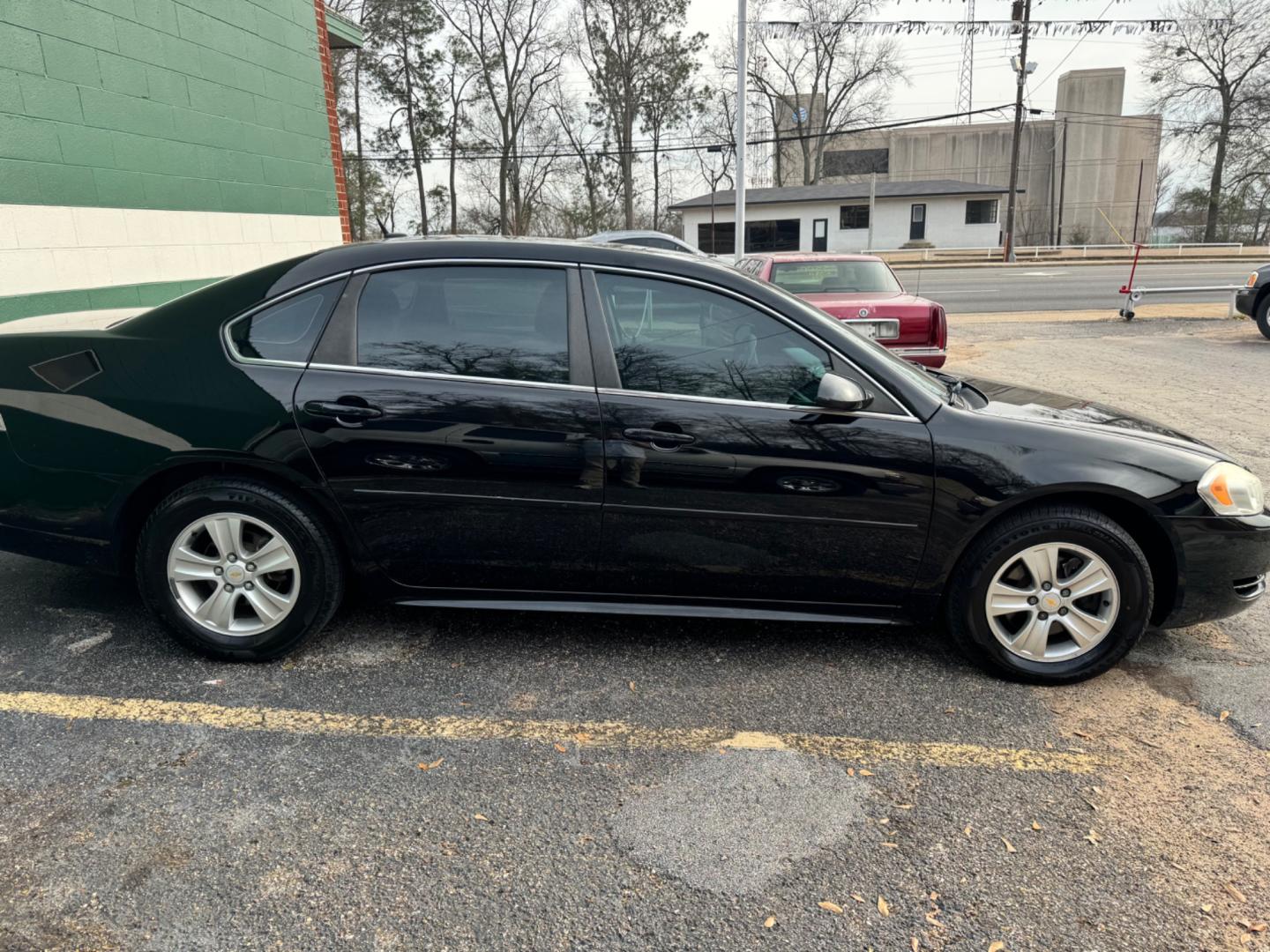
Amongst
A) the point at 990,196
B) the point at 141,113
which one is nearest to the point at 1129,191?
the point at 990,196

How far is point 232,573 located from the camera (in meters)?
3.34

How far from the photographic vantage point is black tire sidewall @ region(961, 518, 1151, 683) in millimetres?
3232

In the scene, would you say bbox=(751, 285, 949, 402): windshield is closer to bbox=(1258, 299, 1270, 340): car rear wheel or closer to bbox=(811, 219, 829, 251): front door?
bbox=(1258, 299, 1270, 340): car rear wheel

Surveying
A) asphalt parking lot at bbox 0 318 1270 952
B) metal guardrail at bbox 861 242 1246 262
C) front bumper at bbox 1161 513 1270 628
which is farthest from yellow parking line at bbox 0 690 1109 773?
metal guardrail at bbox 861 242 1246 262

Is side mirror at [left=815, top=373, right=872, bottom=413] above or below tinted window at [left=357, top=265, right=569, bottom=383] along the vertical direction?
below

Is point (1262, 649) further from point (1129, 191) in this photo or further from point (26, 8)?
point (1129, 191)

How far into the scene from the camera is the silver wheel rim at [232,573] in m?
3.31

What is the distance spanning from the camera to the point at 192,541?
3.34 m

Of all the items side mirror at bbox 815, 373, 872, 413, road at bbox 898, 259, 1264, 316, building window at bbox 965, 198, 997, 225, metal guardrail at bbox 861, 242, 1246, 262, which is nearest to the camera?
side mirror at bbox 815, 373, 872, 413

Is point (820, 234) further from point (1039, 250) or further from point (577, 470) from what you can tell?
point (577, 470)

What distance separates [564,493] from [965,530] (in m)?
1.51

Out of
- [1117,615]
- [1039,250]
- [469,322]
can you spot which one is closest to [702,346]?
[469,322]

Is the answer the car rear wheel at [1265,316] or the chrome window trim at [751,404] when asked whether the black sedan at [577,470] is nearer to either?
the chrome window trim at [751,404]

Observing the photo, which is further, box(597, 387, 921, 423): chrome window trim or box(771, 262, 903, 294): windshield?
box(771, 262, 903, 294): windshield
